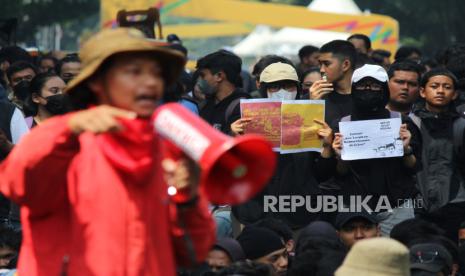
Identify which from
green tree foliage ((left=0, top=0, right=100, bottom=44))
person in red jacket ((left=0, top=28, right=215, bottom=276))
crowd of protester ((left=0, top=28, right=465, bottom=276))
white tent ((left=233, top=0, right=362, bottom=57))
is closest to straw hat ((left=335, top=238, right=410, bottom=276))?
person in red jacket ((left=0, top=28, right=215, bottom=276))

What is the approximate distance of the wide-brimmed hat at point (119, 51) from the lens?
4.80 m

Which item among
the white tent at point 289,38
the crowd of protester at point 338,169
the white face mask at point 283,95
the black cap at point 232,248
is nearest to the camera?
the black cap at point 232,248

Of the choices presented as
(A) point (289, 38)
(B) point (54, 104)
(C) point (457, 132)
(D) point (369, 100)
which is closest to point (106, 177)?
(D) point (369, 100)

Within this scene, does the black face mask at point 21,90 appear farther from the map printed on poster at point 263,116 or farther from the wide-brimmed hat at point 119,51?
the wide-brimmed hat at point 119,51

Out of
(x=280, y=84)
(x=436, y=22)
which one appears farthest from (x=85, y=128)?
(x=436, y=22)

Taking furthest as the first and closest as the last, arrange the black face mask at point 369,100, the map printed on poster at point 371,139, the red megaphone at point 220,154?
the black face mask at point 369,100
the map printed on poster at point 371,139
the red megaphone at point 220,154

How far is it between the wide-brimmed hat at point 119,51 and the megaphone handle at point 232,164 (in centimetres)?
51

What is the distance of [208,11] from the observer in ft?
69.1

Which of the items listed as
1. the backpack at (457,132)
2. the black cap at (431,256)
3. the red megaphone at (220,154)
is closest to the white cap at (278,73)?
the backpack at (457,132)

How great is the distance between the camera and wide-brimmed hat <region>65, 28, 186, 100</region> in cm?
480

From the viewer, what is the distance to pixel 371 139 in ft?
30.4

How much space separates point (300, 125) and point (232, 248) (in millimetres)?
1454

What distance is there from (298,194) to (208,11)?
1142 cm

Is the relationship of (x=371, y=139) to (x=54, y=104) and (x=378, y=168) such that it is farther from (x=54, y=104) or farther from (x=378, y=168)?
(x=54, y=104)
